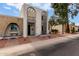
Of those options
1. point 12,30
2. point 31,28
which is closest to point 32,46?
point 31,28

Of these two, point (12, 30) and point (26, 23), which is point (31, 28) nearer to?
point (26, 23)

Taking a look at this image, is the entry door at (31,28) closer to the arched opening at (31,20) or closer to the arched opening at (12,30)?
the arched opening at (31,20)

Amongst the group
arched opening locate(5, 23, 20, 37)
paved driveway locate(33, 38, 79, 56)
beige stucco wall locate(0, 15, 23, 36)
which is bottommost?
paved driveway locate(33, 38, 79, 56)

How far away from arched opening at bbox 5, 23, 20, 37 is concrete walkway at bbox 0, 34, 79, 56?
0.74ft

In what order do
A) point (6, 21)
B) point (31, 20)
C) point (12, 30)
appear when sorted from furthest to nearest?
point (31, 20) < point (12, 30) < point (6, 21)

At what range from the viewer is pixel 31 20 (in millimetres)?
3039

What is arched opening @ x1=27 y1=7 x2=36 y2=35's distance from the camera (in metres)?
3.01

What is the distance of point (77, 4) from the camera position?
2.96 metres

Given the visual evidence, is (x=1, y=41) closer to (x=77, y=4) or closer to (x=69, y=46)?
(x=69, y=46)

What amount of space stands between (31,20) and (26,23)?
0.11 metres

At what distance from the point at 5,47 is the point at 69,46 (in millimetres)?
1106

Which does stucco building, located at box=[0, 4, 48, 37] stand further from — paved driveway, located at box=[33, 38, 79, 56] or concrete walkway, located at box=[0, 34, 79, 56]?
paved driveway, located at box=[33, 38, 79, 56]

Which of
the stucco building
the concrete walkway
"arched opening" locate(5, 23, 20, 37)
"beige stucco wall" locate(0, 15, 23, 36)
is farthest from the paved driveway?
"beige stucco wall" locate(0, 15, 23, 36)

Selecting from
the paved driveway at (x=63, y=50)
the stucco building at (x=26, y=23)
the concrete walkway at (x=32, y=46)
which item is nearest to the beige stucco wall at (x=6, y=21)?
the stucco building at (x=26, y=23)
